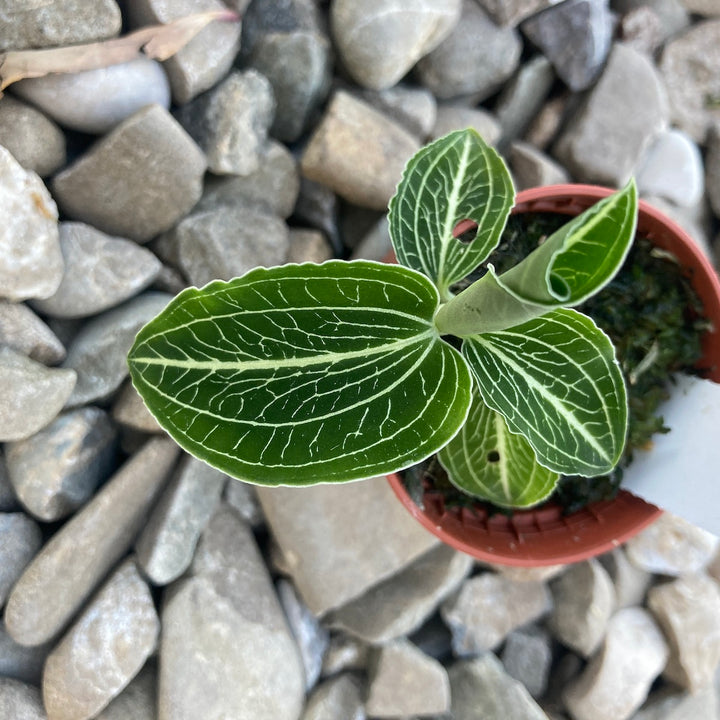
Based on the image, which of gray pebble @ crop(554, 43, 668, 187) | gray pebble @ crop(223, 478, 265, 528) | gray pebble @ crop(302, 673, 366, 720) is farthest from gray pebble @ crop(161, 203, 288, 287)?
gray pebble @ crop(302, 673, 366, 720)

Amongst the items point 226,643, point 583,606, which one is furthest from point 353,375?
point 583,606

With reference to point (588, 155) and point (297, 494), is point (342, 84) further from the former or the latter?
point (297, 494)

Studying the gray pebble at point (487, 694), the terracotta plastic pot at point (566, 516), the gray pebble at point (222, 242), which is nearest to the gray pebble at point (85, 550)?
the gray pebble at point (222, 242)

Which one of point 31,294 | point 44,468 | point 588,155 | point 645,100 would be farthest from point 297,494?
point 645,100

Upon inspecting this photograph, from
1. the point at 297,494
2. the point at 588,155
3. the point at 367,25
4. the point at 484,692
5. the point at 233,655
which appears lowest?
the point at 484,692

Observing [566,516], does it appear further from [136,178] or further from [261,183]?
[136,178]

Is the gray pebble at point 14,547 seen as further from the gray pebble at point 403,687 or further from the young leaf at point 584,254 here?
the young leaf at point 584,254
